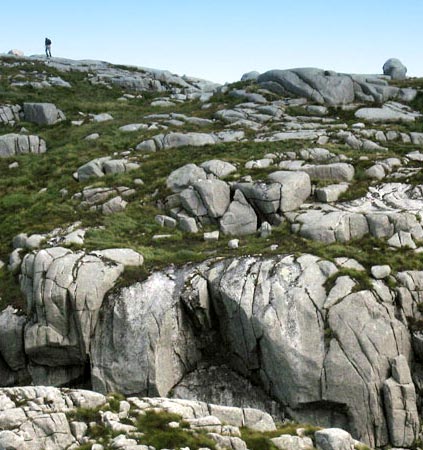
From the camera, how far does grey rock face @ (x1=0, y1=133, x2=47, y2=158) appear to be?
161ft

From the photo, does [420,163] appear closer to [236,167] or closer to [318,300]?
[236,167]

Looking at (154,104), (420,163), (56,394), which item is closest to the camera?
(56,394)

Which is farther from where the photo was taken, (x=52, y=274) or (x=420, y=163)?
(x=420, y=163)

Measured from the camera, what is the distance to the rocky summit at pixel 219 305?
633 inches

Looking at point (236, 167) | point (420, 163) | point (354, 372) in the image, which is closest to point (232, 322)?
point (354, 372)

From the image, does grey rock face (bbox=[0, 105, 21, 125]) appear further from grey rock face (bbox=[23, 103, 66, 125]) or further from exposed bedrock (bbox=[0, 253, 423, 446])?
exposed bedrock (bbox=[0, 253, 423, 446])

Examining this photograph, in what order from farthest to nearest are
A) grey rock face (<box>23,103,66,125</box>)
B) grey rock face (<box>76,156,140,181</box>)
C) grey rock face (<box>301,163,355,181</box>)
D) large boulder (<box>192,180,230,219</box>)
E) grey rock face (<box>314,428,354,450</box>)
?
grey rock face (<box>23,103,66,125</box>) < grey rock face (<box>76,156,140,181</box>) < grey rock face (<box>301,163,355,181</box>) < large boulder (<box>192,180,230,219</box>) < grey rock face (<box>314,428,354,450</box>)

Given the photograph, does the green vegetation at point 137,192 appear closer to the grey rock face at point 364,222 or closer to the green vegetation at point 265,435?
the grey rock face at point 364,222

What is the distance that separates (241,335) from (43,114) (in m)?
43.5

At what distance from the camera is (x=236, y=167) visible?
36156mm

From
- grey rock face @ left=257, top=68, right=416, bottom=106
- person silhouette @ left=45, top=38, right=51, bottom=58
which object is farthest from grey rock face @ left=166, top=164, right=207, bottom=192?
person silhouette @ left=45, top=38, right=51, bottom=58

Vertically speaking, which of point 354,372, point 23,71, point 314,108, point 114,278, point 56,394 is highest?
point 23,71

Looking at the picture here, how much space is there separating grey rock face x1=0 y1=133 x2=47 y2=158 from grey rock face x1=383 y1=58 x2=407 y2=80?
4771cm

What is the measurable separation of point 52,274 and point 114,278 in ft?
10.1
